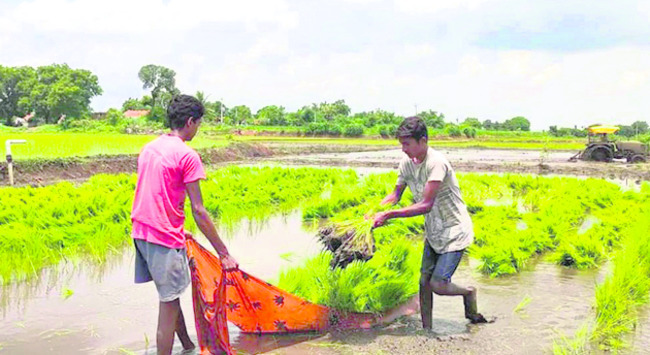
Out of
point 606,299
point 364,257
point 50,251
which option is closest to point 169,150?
point 364,257

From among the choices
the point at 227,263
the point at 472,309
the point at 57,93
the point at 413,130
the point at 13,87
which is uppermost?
the point at 13,87

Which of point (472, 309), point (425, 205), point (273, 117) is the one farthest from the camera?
point (273, 117)

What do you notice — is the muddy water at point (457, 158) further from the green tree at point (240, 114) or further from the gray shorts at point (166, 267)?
the green tree at point (240, 114)

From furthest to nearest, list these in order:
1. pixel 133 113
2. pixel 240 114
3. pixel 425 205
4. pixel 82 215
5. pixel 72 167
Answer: pixel 240 114 < pixel 133 113 < pixel 72 167 < pixel 82 215 < pixel 425 205

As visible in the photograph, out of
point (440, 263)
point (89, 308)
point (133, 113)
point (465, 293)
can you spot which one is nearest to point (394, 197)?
point (440, 263)

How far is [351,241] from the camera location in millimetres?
3721

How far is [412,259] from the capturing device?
15.8 feet

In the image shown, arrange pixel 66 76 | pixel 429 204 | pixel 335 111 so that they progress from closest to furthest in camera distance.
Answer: pixel 429 204
pixel 66 76
pixel 335 111

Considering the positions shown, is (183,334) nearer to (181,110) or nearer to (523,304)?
(181,110)

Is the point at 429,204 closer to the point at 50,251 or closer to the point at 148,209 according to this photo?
the point at 148,209

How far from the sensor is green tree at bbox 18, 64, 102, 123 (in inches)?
2082

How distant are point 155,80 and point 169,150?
52.6m

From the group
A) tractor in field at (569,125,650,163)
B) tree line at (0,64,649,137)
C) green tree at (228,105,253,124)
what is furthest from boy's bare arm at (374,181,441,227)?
green tree at (228,105,253,124)

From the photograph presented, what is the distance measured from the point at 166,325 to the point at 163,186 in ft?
2.63
